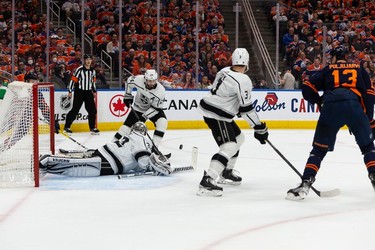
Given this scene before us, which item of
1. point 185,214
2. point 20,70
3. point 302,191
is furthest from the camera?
point 20,70

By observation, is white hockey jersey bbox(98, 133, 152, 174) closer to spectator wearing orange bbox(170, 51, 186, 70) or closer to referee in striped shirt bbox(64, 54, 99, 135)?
referee in striped shirt bbox(64, 54, 99, 135)

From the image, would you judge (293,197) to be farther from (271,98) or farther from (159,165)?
(271,98)

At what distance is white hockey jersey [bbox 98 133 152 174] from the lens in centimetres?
580

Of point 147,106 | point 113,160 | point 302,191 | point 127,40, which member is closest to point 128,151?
point 113,160

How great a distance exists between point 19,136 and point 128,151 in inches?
36.0

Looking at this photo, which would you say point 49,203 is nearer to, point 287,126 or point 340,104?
point 340,104

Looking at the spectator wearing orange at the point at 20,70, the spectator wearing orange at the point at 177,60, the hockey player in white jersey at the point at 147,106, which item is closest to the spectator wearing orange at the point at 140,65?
the spectator wearing orange at the point at 177,60

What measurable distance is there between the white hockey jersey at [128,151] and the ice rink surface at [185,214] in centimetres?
15

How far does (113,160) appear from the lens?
→ 19.3 ft

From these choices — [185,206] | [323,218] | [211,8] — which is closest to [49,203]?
[185,206]

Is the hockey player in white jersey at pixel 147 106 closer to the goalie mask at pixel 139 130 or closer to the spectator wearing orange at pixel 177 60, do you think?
the goalie mask at pixel 139 130

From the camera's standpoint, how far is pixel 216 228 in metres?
4.05

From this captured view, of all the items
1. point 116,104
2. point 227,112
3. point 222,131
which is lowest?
point 116,104

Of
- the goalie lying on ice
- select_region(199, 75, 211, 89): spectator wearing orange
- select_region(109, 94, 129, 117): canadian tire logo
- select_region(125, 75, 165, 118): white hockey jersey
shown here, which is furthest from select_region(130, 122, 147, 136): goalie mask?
select_region(199, 75, 211, 89): spectator wearing orange
